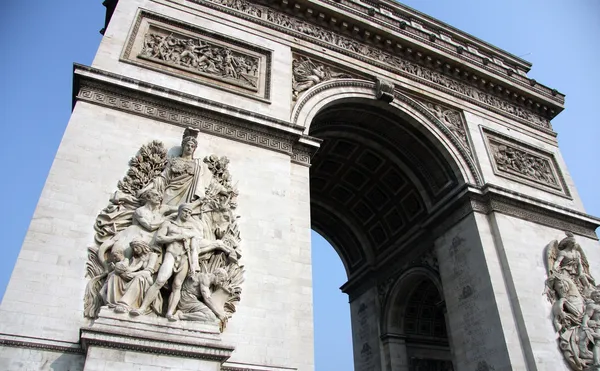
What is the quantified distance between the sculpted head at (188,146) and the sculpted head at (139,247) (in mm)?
2165

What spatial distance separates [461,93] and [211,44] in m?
8.22

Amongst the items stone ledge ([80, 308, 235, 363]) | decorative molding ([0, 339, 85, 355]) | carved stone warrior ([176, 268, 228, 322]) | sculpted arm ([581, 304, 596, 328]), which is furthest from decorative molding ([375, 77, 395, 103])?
decorative molding ([0, 339, 85, 355])

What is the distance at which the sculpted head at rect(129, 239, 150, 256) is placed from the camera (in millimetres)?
7414

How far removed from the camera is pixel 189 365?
6.73 meters

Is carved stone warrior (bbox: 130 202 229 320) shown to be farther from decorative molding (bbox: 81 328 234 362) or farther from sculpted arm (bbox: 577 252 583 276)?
sculpted arm (bbox: 577 252 583 276)

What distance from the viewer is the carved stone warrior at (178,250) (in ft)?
23.7

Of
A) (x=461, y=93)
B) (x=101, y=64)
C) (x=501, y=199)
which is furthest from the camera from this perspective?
(x=461, y=93)

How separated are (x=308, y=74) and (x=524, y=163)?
7633mm

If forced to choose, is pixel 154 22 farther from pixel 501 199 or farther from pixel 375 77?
pixel 501 199

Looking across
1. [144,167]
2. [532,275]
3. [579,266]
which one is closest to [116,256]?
[144,167]

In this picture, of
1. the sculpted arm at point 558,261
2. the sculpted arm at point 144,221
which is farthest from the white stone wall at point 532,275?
the sculpted arm at point 144,221

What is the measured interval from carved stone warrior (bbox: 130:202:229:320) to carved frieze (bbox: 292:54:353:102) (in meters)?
4.91

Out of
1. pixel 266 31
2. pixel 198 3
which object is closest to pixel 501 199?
pixel 266 31

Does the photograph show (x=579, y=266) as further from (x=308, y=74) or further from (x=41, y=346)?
(x=41, y=346)
